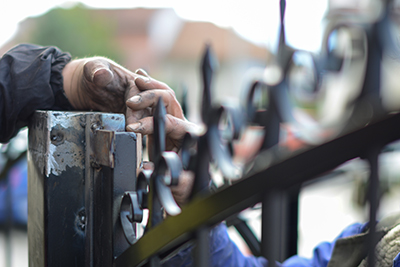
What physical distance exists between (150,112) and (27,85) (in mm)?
503

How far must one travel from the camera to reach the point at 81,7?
31.5 meters

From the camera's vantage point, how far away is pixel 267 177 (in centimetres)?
65

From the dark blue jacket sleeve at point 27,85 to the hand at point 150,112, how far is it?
1.21 feet

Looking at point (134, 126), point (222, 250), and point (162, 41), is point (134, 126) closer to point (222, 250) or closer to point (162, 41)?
point (222, 250)

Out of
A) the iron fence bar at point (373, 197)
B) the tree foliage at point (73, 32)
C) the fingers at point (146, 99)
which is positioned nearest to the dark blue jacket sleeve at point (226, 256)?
the fingers at point (146, 99)

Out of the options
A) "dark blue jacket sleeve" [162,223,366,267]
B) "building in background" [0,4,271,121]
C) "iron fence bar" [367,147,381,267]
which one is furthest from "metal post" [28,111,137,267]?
"building in background" [0,4,271,121]

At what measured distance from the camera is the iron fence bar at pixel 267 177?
1.79 ft

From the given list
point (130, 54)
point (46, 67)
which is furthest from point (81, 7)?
point (46, 67)

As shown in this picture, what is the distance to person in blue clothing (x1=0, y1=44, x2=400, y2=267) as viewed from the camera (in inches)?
50.1

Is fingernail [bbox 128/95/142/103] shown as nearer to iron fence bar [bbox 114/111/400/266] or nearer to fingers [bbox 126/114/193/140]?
fingers [bbox 126/114/193/140]

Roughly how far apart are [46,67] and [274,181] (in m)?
1.16

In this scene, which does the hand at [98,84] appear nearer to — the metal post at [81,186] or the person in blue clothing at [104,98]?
the person in blue clothing at [104,98]

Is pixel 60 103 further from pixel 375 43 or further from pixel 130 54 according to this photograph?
pixel 130 54

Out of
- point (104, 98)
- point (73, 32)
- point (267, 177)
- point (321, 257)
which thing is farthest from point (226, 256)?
point (73, 32)
